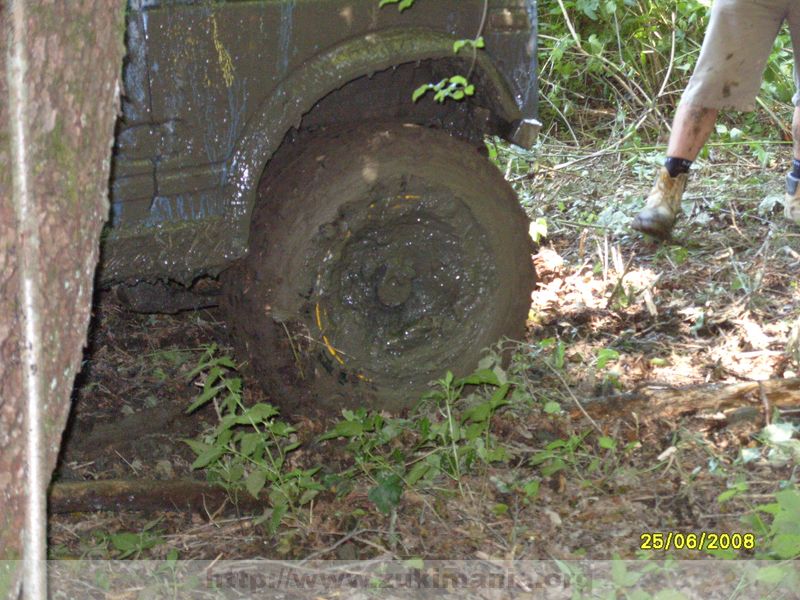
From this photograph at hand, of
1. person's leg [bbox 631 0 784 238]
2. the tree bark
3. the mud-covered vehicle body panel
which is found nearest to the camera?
the tree bark

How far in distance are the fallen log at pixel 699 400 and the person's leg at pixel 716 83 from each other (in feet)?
6.01

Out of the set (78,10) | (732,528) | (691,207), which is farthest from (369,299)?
(691,207)

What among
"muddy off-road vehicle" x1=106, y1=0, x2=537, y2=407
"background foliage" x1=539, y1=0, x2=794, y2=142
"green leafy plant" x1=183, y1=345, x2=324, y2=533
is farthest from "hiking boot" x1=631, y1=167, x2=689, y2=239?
"green leafy plant" x1=183, y1=345, x2=324, y2=533

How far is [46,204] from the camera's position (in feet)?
6.31

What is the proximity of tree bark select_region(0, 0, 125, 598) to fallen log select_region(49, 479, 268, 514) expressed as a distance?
1.33 m

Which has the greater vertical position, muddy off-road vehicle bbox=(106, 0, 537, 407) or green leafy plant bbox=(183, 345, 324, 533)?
muddy off-road vehicle bbox=(106, 0, 537, 407)

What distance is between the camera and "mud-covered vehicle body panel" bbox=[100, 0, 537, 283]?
10.6ft

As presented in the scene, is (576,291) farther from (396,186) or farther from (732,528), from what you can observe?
(732,528)

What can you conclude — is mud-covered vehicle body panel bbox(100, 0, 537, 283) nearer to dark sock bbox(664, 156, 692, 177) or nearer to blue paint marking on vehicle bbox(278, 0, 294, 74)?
blue paint marking on vehicle bbox(278, 0, 294, 74)

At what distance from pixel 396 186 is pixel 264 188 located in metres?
0.43

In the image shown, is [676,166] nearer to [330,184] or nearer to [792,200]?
[792,200]

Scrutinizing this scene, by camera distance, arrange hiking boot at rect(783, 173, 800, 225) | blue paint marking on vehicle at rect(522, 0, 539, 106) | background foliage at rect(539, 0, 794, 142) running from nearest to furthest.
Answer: blue paint marking on vehicle at rect(522, 0, 539, 106), hiking boot at rect(783, 173, 800, 225), background foliage at rect(539, 0, 794, 142)

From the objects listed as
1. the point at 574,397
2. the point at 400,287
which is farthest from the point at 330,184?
the point at 574,397

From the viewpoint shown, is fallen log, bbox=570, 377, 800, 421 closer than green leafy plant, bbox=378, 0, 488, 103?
No
